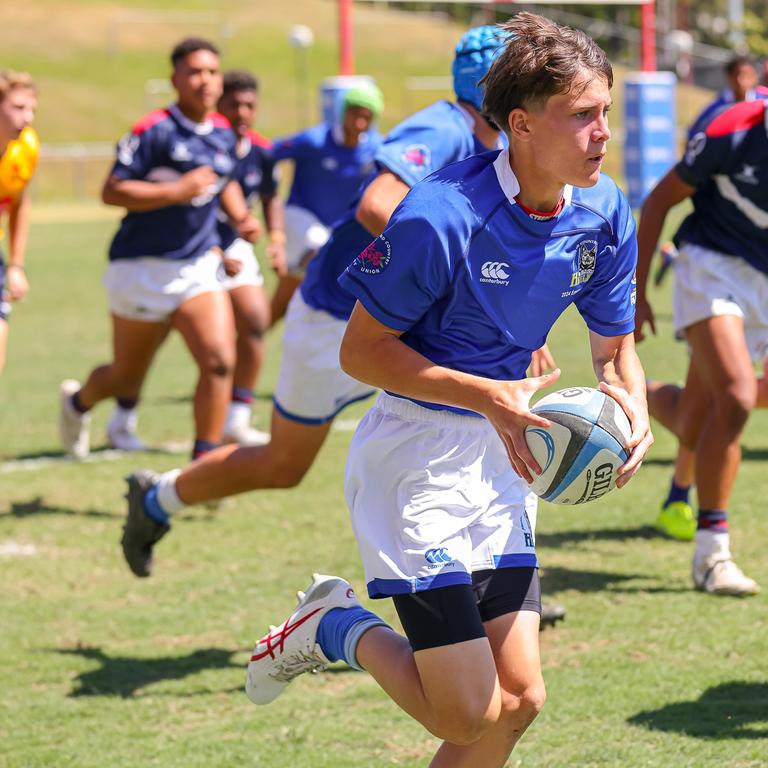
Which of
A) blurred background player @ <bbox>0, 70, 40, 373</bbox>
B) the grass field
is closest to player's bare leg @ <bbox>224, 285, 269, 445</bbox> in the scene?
the grass field

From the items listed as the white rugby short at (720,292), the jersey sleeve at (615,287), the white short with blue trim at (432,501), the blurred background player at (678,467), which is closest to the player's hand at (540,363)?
the jersey sleeve at (615,287)

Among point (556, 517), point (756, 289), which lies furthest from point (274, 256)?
point (756, 289)

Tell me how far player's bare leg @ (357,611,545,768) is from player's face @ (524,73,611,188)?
112cm

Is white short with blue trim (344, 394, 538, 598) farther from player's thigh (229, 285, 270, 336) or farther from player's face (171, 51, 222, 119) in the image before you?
player's thigh (229, 285, 270, 336)

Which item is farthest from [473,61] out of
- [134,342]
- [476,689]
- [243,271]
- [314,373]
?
[243,271]

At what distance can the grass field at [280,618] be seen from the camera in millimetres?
4402

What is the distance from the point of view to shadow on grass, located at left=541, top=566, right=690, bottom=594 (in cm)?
597

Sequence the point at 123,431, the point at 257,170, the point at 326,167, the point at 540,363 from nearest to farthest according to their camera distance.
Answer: the point at 540,363 < the point at 123,431 < the point at 257,170 < the point at 326,167

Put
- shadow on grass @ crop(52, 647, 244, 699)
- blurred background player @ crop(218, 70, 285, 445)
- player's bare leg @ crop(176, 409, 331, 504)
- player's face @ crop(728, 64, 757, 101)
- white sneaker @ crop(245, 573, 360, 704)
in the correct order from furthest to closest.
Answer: player's face @ crop(728, 64, 757, 101) < blurred background player @ crop(218, 70, 285, 445) < player's bare leg @ crop(176, 409, 331, 504) < shadow on grass @ crop(52, 647, 244, 699) < white sneaker @ crop(245, 573, 360, 704)

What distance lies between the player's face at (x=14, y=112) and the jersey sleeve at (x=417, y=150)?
2.77 meters

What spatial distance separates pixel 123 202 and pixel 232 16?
229 feet

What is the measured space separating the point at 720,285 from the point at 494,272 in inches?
107

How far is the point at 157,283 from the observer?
7738mm

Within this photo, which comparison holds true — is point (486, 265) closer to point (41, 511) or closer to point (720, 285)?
point (720, 285)
